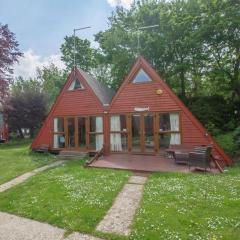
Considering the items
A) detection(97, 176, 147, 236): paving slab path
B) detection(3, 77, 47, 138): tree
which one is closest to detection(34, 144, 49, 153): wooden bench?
detection(3, 77, 47, 138): tree

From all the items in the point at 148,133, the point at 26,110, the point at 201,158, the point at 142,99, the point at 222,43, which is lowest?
the point at 201,158

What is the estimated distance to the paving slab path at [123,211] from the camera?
5.54 metres

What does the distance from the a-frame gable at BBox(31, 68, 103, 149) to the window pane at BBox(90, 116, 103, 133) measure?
1.34 ft

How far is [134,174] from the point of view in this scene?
1064 centimetres

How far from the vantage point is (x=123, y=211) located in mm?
6453

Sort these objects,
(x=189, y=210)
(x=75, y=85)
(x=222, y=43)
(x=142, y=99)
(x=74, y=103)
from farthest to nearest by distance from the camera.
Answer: (x=222, y=43)
(x=75, y=85)
(x=74, y=103)
(x=142, y=99)
(x=189, y=210)

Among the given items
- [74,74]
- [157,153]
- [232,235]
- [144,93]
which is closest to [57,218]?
[232,235]

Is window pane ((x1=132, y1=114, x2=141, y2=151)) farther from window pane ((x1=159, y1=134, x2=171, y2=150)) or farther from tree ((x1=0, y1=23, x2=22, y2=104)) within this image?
tree ((x1=0, y1=23, x2=22, y2=104))

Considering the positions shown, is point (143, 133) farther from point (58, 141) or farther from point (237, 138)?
point (58, 141)

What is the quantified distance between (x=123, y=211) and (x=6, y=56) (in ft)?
36.7

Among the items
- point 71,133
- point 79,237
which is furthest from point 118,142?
point 79,237

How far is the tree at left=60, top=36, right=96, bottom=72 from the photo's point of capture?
1451 inches

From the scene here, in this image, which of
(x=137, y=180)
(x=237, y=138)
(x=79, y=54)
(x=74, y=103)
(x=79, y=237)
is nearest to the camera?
(x=79, y=237)

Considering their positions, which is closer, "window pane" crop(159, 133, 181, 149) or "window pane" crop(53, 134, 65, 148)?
"window pane" crop(159, 133, 181, 149)
